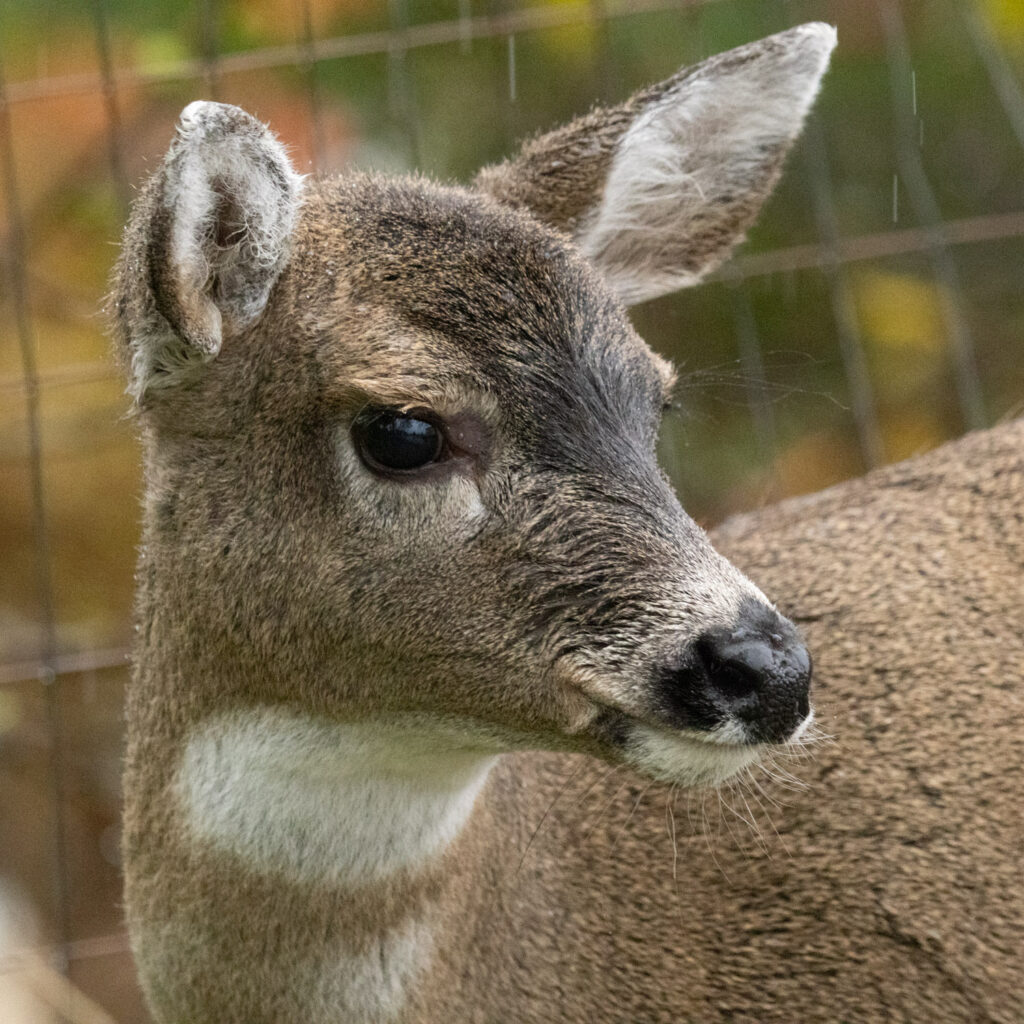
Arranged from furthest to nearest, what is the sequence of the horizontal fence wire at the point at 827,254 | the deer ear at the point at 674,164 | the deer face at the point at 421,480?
the horizontal fence wire at the point at 827,254 → the deer ear at the point at 674,164 → the deer face at the point at 421,480

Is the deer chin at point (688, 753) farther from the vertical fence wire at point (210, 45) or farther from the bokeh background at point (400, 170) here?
the vertical fence wire at point (210, 45)

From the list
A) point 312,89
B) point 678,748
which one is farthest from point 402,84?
point 678,748

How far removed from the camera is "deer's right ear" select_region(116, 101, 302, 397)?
114 inches

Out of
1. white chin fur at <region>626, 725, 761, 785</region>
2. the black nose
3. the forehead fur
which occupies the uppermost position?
the forehead fur

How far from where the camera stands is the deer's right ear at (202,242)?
2.90m

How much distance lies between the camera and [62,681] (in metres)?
6.82

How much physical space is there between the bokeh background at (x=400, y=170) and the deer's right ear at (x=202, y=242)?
3393 mm

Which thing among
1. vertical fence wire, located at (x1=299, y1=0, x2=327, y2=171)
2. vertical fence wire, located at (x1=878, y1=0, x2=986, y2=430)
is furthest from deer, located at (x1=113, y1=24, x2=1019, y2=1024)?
vertical fence wire, located at (x1=878, y1=0, x2=986, y2=430)

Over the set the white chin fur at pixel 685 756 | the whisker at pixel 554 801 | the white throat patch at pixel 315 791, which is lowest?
the whisker at pixel 554 801

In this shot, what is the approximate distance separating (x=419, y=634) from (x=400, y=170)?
13.6 feet

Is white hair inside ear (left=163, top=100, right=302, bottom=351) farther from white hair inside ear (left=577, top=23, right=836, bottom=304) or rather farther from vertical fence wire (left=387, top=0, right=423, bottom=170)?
vertical fence wire (left=387, top=0, right=423, bottom=170)

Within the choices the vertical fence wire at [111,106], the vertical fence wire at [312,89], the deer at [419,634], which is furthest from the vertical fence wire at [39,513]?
the deer at [419,634]

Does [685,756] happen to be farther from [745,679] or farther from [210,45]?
[210,45]

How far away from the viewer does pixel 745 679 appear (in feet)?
8.96
